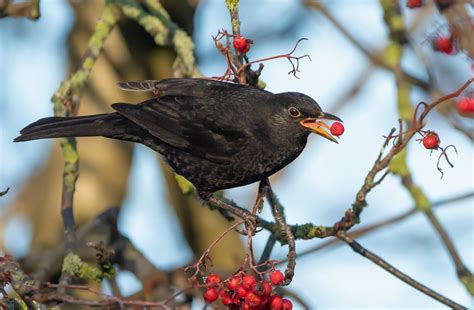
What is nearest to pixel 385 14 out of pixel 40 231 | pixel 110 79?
pixel 110 79

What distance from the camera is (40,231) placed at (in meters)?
7.35

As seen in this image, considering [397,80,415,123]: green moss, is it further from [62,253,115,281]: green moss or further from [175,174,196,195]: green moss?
[62,253,115,281]: green moss

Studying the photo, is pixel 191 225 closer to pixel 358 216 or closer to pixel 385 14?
pixel 385 14

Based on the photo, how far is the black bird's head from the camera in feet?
15.5

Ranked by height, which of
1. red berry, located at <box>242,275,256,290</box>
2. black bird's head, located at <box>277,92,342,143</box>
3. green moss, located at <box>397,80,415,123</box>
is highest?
green moss, located at <box>397,80,415,123</box>

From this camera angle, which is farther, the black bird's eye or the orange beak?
the black bird's eye

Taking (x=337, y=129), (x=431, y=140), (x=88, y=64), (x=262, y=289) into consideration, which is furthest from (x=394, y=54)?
(x=262, y=289)

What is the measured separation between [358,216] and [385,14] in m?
1.84

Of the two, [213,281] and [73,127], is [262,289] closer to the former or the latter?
[213,281]

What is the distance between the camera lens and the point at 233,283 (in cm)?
384

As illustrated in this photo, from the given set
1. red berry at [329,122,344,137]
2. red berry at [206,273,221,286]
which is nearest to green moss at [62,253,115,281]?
red berry at [206,273,221,286]

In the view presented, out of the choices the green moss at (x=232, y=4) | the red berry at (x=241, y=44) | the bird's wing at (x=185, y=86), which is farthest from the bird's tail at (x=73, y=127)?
the green moss at (x=232, y=4)

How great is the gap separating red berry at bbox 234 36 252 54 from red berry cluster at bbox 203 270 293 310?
108 centimetres

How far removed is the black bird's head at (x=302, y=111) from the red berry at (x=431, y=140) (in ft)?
2.51
